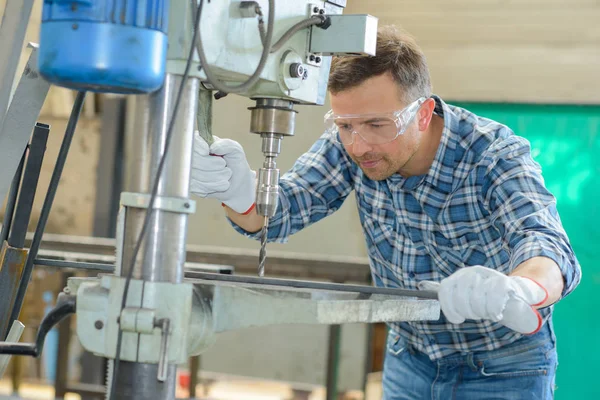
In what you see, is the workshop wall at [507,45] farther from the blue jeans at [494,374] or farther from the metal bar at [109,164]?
the blue jeans at [494,374]

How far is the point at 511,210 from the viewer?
1411mm

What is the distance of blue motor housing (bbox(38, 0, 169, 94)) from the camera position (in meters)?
0.77

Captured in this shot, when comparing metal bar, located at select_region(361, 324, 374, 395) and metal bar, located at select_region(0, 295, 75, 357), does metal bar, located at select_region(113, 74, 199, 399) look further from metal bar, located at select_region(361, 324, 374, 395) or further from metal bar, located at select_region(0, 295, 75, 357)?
metal bar, located at select_region(361, 324, 374, 395)

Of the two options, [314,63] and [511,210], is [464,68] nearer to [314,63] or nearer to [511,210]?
[511,210]

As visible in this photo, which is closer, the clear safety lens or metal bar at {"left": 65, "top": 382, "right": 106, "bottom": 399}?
the clear safety lens

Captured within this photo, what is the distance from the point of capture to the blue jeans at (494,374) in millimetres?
1599

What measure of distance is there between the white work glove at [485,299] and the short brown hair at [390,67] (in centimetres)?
67

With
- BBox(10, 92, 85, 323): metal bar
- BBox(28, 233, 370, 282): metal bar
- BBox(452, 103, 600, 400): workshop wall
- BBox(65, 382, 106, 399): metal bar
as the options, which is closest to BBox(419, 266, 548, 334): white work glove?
BBox(10, 92, 85, 323): metal bar

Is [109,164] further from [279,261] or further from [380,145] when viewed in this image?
[380,145]

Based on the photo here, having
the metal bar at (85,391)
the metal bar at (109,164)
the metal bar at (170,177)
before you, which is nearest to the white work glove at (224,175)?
the metal bar at (170,177)

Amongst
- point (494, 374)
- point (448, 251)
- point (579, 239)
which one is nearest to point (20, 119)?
point (448, 251)

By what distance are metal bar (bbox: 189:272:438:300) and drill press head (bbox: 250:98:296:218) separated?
12 centimetres

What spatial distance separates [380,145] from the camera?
1586 mm

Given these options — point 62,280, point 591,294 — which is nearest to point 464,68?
point 591,294
